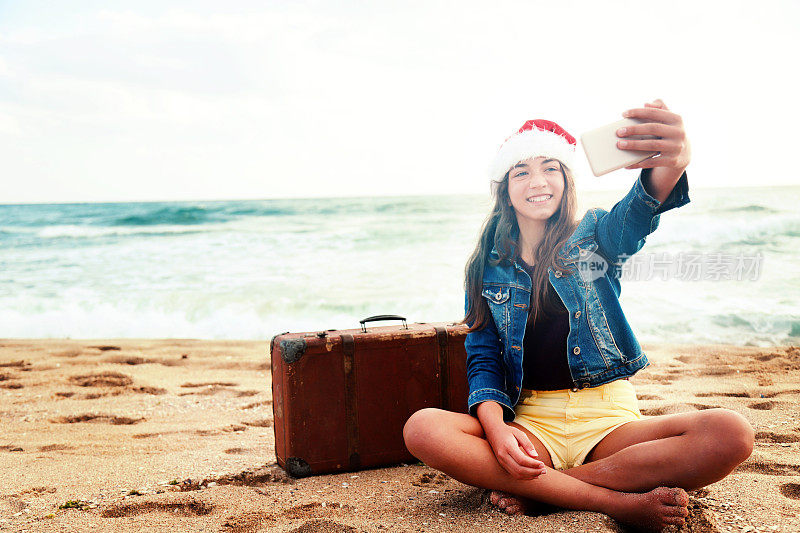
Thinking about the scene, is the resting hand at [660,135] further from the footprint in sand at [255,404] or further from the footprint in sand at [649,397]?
the footprint in sand at [255,404]

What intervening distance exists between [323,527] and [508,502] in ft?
2.06

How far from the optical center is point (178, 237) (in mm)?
14164

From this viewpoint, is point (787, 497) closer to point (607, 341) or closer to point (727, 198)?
point (607, 341)

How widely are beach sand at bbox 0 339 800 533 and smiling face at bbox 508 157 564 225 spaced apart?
1.06 metres

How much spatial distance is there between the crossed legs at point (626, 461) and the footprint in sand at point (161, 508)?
0.84m

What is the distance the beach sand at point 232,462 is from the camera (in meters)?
2.07

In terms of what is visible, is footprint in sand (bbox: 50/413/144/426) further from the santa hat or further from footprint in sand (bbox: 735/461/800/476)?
footprint in sand (bbox: 735/461/800/476)

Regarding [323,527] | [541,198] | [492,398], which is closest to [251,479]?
[323,527]

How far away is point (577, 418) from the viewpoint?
2.10m

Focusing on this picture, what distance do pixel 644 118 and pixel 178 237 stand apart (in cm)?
1378

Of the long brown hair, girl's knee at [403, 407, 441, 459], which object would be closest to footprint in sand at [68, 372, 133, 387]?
girl's knee at [403, 407, 441, 459]

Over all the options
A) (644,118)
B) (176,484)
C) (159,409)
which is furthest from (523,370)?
(159,409)

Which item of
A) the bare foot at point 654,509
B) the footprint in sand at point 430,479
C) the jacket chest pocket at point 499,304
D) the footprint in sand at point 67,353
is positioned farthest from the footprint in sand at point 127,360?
the bare foot at point 654,509

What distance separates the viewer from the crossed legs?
5.82 feet
